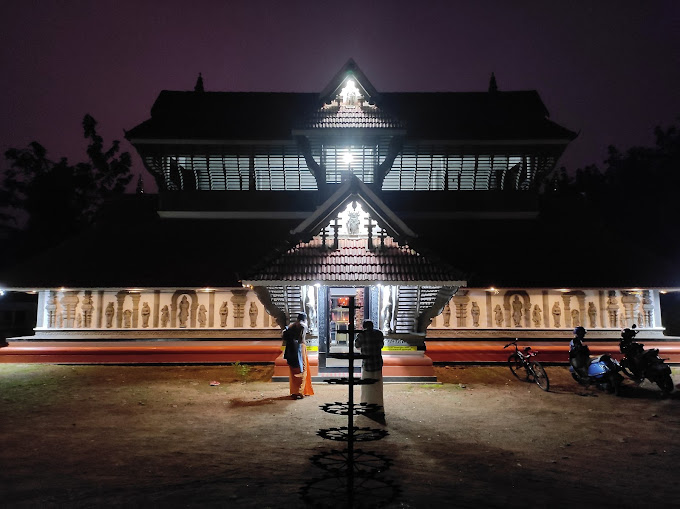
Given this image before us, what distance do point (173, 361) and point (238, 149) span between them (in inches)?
329

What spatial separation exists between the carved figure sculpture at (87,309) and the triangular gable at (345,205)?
889cm

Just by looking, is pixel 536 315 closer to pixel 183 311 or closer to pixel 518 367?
pixel 518 367

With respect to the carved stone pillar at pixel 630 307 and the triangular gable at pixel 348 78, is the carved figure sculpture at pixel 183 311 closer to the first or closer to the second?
the triangular gable at pixel 348 78

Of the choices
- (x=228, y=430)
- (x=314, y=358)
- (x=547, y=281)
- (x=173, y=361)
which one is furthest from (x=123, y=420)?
(x=547, y=281)

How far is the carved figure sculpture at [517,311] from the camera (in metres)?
14.9

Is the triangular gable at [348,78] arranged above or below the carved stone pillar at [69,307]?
above

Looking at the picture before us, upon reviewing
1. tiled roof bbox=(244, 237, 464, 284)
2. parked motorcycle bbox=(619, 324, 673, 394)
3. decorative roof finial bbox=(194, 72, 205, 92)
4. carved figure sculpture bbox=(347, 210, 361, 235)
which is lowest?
parked motorcycle bbox=(619, 324, 673, 394)

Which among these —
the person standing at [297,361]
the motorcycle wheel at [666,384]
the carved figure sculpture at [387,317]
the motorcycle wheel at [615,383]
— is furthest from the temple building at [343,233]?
the motorcycle wheel at [666,384]

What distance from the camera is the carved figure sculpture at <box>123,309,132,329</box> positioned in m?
14.9

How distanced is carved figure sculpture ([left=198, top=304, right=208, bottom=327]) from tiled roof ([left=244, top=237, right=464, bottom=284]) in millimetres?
6014

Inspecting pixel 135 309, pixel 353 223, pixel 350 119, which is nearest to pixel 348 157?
pixel 350 119

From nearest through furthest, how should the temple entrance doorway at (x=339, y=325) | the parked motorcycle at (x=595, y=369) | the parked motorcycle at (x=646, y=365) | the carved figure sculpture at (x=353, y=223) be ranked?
the parked motorcycle at (x=646, y=365) → the parked motorcycle at (x=595, y=369) → the temple entrance doorway at (x=339, y=325) → the carved figure sculpture at (x=353, y=223)

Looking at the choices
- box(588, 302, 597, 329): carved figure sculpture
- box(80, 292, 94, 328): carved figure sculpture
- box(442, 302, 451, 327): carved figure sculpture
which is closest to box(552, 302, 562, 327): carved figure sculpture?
box(588, 302, 597, 329): carved figure sculpture

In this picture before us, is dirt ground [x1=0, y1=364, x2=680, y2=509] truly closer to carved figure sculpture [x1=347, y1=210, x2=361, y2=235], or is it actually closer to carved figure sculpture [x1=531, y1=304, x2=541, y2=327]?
carved figure sculpture [x1=347, y1=210, x2=361, y2=235]
